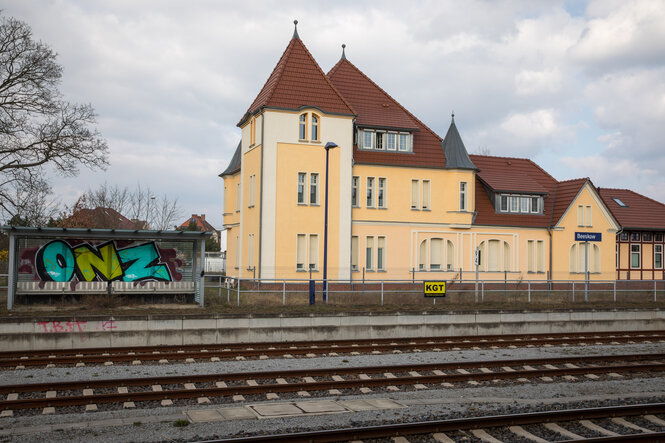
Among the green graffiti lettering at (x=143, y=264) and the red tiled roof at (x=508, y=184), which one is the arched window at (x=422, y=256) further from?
the green graffiti lettering at (x=143, y=264)

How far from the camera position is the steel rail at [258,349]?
15.7 metres

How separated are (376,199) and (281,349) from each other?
21507 millimetres

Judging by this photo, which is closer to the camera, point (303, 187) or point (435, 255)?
point (303, 187)

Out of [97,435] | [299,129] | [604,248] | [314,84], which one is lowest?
[97,435]

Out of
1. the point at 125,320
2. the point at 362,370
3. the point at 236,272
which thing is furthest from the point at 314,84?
the point at 362,370

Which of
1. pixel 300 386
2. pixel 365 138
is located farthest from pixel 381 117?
pixel 300 386

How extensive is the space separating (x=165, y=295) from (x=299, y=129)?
40.8 feet

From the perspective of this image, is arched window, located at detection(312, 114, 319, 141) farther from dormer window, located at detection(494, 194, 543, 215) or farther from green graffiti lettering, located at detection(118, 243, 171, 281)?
dormer window, located at detection(494, 194, 543, 215)

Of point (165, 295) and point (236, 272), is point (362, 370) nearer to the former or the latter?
point (165, 295)

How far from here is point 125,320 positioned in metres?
19.3

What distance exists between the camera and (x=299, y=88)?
116 ft

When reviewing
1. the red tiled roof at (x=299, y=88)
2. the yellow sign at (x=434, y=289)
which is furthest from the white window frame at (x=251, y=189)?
the yellow sign at (x=434, y=289)

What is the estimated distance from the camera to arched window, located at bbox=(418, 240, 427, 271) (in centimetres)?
3869

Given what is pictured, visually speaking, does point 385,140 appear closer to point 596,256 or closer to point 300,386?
point 596,256
